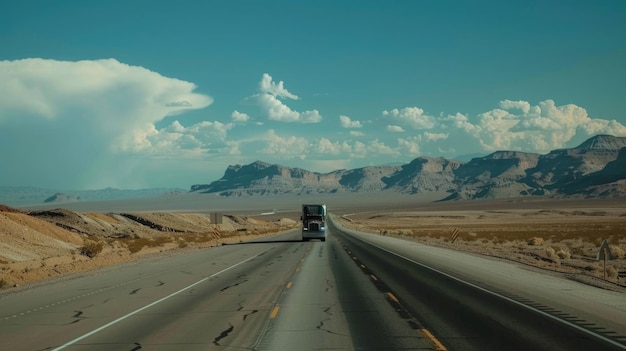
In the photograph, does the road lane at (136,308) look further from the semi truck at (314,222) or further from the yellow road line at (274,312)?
the semi truck at (314,222)

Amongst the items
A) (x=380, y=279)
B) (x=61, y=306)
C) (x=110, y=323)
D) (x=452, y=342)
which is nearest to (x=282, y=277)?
(x=380, y=279)

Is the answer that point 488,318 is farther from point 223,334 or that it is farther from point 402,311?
point 223,334

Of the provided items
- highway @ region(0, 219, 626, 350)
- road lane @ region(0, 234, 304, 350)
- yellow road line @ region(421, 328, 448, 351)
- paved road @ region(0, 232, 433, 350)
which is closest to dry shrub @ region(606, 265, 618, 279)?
highway @ region(0, 219, 626, 350)

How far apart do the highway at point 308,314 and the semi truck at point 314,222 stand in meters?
31.6

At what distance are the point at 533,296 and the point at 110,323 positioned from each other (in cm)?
1099

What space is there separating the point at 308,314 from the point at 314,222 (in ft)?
136

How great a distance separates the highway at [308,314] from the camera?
10109mm

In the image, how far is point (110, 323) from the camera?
40.1ft

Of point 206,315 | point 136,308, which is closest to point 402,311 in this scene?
point 206,315

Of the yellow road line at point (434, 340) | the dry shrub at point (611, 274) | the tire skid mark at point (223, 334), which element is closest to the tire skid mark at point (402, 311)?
the yellow road line at point (434, 340)

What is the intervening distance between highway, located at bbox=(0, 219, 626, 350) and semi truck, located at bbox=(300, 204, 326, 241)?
31559 mm

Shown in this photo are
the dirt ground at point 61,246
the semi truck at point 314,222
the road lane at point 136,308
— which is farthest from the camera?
the semi truck at point 314,222

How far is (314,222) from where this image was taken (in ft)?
179

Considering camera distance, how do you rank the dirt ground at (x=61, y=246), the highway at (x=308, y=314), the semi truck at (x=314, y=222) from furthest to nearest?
the semi truck at (x=314, y=222), the dirt ground at (x=61, y=246), the highway at (x=308, y=314)
